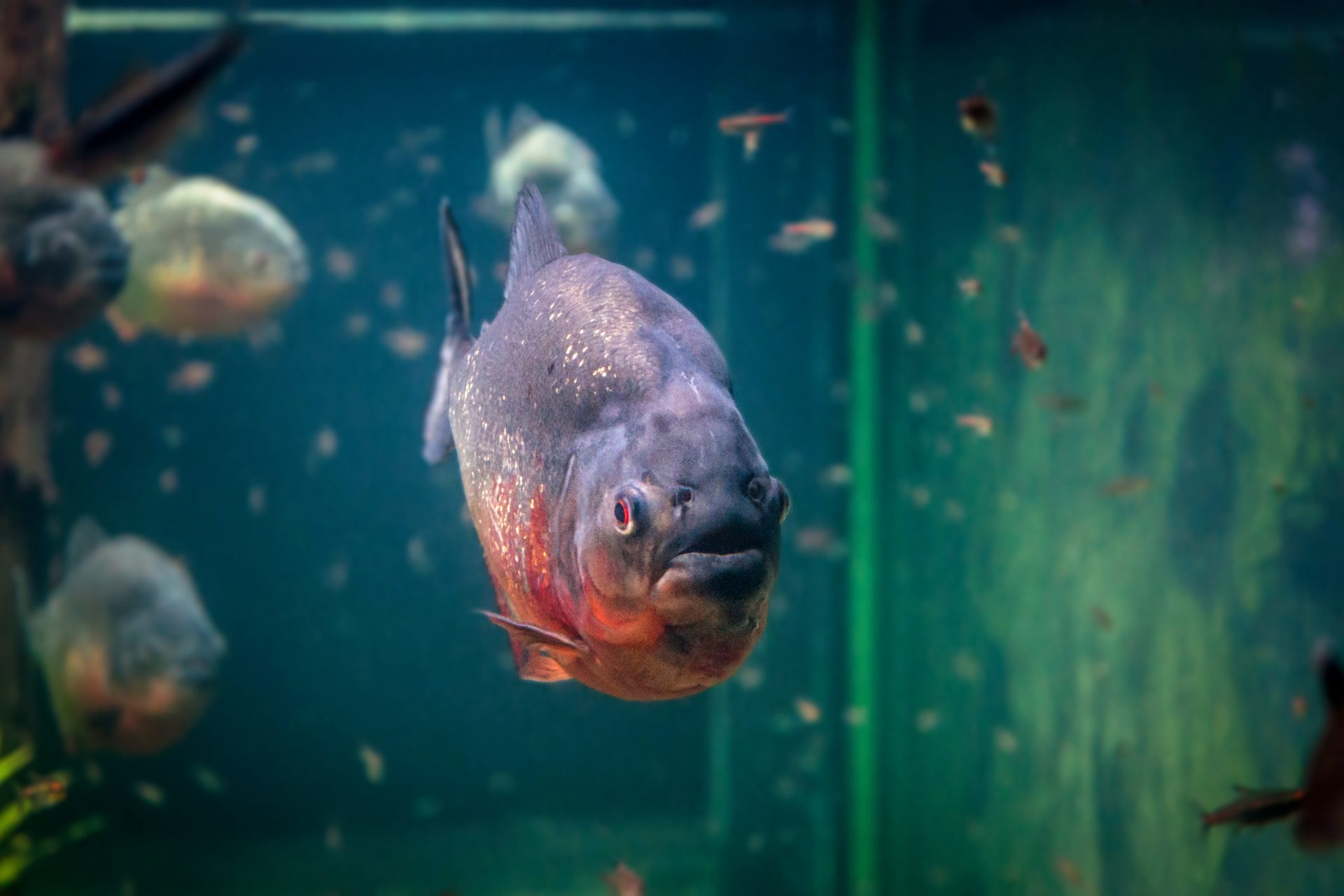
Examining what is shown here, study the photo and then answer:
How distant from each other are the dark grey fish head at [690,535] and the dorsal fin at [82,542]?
6.14m

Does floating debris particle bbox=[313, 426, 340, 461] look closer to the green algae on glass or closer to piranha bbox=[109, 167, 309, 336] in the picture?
piranha bbox=[109, 167, 309, 336]

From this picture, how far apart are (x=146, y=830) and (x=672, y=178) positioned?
9.34 metres

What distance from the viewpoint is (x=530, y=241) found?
95.7 inches

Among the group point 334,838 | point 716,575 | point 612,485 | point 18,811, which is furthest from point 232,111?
point 716,575

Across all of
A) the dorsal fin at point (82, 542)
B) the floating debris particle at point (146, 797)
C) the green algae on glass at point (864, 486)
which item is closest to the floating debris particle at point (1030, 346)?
the green algae on glass at point (864, 486)

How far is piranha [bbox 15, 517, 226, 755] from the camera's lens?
20.4ft

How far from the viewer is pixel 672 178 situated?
38.2 ft

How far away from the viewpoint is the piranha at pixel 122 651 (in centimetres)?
621

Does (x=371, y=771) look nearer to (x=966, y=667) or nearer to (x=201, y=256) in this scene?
(x=201, y=256)

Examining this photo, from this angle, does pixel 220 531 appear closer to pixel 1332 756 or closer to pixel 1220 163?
pixel 1220 163

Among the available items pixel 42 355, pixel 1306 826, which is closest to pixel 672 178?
pixel 42 355

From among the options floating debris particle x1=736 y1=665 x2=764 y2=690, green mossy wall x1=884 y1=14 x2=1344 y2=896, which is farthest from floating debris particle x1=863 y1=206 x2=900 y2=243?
floating debris particle x1=736 y1=665 x2=764 y2=690

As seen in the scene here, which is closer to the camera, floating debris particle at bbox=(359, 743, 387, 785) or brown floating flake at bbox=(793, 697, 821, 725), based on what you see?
brown floating flake at bbox=(793, 697, 821, 725)

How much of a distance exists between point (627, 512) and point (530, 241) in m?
1.05
